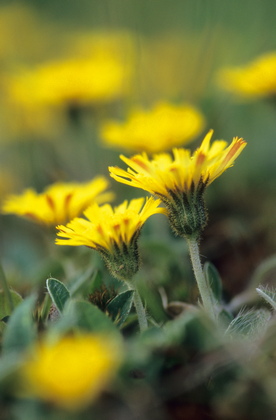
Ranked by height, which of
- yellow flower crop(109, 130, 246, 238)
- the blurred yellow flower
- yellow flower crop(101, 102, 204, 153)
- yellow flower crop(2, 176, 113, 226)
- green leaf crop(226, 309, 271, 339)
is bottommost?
green leaf crop(226, 309, 271, 339)

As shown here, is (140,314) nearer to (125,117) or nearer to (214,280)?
(214,280)

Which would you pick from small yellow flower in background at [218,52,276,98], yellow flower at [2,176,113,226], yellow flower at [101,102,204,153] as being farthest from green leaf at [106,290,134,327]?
small yellow flower in background at [218,52,276,98]

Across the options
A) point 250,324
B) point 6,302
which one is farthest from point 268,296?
point 6,302

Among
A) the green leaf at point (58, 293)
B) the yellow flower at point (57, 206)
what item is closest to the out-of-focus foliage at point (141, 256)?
the green leaf at point (58, 293)

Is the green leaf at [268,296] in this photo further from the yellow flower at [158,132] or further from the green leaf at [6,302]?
the yellow flower at [158,132]

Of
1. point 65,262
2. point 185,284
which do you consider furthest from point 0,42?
→ point 185,284

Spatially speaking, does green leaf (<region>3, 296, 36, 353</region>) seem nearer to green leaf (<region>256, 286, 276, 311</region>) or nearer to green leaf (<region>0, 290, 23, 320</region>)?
green leaf (<region>0, 290, 23, 320</region>)
